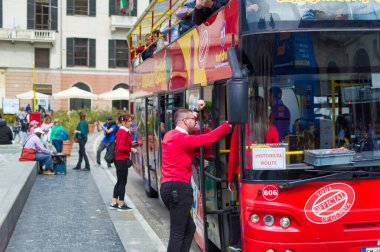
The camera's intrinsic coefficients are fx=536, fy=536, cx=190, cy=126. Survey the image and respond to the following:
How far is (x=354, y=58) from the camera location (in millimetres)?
4578

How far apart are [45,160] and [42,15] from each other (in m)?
31.7

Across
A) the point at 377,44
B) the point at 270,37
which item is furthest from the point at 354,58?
the point at 270,37

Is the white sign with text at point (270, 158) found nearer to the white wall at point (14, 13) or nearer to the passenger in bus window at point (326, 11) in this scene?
the passenger in bus window at point (326, 11)

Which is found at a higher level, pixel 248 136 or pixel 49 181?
pixel 248 136

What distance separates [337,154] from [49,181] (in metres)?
10.1

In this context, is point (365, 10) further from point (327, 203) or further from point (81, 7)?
point (81, 7)

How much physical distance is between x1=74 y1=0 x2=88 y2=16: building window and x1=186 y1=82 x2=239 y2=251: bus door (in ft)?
130

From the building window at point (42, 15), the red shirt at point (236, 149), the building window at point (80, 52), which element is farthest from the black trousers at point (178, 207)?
the building window at point (42, 15)

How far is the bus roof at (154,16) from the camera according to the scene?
8.13m

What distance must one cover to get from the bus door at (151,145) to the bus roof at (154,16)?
140 cm

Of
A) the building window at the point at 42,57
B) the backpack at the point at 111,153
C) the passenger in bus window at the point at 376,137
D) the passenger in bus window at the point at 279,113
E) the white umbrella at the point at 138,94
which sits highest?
the building window at the point at 42,57

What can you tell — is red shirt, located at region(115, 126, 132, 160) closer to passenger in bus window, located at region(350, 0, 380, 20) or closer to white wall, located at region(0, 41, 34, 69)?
passenger in bus window, located at region(350, 0, 380, 20)

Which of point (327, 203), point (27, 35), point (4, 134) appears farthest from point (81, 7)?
point (327, 203)

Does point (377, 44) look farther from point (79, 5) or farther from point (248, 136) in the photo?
point (79, 5)
